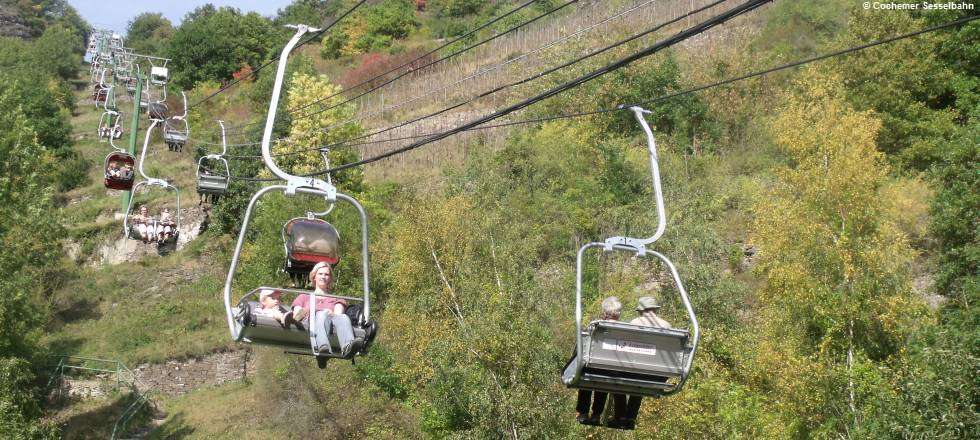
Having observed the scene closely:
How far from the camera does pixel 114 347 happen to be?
135 ft

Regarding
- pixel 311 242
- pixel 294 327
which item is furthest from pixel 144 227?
pixel 294 327

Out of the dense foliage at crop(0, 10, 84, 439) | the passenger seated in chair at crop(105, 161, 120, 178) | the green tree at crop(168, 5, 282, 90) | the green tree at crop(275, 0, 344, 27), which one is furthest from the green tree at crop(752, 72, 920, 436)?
the green tree at crop(275, 0, 344, 27)

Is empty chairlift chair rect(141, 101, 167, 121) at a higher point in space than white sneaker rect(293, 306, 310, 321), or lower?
higher

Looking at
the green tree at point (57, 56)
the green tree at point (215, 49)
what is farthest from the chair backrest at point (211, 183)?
the green tree at point (57, 56)

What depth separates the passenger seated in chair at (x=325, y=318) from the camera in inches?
418

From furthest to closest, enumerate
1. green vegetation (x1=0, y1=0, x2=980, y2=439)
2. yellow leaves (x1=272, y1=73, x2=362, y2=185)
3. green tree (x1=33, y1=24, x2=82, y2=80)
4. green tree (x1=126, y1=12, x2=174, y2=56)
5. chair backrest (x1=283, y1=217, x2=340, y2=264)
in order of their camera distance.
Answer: green tree (x1=126, y1=12, x2=174, y2=56) → green tree (x1=33, y1=24, x2=82, y2=80) → yellow leaves (x1=272, y1=73, x2=362, y2=185) → green vegetation (x1=0, y1=0, x2=980, y2=439) → chair backrest (x1=283, y1=217, x2=340, y2=264)

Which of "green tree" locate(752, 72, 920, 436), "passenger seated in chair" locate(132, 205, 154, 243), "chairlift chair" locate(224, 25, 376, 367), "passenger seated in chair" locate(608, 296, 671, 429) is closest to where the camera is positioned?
"chairlift chair" locate(224, 25, 376, 367)

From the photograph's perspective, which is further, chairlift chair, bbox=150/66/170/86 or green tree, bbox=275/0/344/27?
green tree, bbox=275/0/344/27

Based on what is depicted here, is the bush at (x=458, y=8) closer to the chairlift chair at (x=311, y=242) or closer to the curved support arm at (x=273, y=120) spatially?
the curved support arm at (x=273, y=120)

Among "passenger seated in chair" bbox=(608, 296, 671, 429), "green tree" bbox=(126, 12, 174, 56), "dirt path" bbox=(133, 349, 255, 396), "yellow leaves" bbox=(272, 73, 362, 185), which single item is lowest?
"dirt path" bbox=(133, 349, 255, 396)

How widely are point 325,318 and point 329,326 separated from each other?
0.10m

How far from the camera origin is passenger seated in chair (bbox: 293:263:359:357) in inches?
418

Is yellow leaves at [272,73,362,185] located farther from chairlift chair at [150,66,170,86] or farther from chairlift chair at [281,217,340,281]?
chairlift chair at [281,217,340,281]

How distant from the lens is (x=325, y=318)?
10688 millimetres
